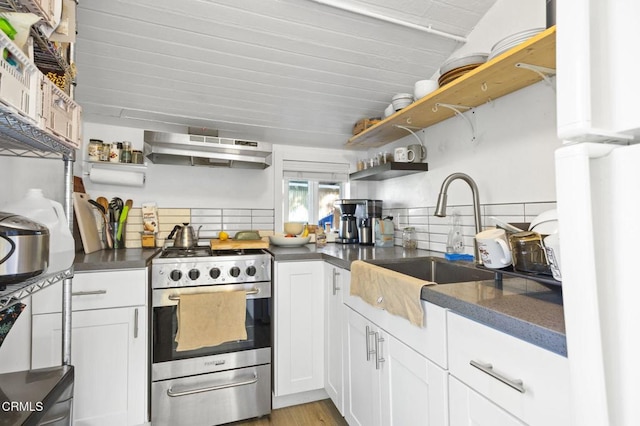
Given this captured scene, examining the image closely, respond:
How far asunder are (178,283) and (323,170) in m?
1.51

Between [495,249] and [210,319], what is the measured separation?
1.40 m

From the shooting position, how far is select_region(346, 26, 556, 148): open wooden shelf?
1.03 metres

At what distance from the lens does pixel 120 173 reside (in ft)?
6.78

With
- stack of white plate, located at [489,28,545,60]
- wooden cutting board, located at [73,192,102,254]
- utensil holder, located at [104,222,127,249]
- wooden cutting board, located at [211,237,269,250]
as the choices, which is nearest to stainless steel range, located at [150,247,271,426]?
wooden cutting board, located at [211,237,269,250]

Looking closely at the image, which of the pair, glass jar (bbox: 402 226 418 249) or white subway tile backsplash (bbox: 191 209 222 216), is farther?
white subway tile backsplash (bbox: 191 209 222 216)

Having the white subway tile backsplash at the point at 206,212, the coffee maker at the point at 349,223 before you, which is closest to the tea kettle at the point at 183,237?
the white subway tile backsplash at the point at 206,212

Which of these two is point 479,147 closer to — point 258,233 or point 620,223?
point 620,223

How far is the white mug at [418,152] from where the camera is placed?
6.33ft

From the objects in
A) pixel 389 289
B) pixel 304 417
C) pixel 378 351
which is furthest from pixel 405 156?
pixel 304 417

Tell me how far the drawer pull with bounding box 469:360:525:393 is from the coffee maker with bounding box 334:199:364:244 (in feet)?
5.17

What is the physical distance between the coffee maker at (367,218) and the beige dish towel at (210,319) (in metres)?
0.98

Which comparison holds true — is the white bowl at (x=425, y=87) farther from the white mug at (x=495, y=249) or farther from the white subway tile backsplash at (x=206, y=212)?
the white subway tile backsplash at (x=206, y=212)

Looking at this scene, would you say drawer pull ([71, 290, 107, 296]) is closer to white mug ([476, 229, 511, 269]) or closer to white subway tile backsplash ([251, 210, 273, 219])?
white subway tile backsplash ([251, 210, 273, 219])

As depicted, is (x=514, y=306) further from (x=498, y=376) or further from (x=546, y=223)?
(x=546, y=223)
